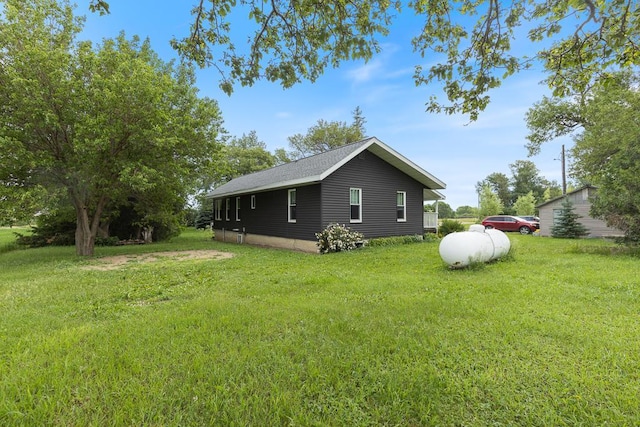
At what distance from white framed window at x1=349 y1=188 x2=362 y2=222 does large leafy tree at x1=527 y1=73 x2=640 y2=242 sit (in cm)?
765

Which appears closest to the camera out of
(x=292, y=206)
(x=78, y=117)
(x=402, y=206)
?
(x=78, y=117)

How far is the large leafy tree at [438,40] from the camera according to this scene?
12.1 feet

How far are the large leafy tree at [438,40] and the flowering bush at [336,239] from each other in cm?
731

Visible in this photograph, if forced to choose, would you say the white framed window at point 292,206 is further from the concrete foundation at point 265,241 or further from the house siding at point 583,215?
the house siding at point 583,215

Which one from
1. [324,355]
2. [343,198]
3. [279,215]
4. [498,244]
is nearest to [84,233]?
[279,215]

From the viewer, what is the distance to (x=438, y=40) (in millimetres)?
4344

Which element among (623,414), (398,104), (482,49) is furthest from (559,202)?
(623,414)

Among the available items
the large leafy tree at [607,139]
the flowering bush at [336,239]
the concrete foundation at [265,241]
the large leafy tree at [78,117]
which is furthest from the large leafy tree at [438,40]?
the concrete foundation at [265,241]

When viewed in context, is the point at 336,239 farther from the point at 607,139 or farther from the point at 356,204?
the point at 607,139

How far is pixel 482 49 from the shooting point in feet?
13.0

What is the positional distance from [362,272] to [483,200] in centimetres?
3630

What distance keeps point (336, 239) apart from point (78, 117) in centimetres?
961

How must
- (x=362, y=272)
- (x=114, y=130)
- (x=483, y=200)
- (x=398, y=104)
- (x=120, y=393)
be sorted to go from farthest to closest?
(x=483, y=200) < (x=398, y=104) < (x=114, y=130) < (x=362, y=272) < (x=120, y=393)

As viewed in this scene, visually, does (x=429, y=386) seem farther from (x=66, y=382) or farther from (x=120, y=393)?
(x=66, y=382)
